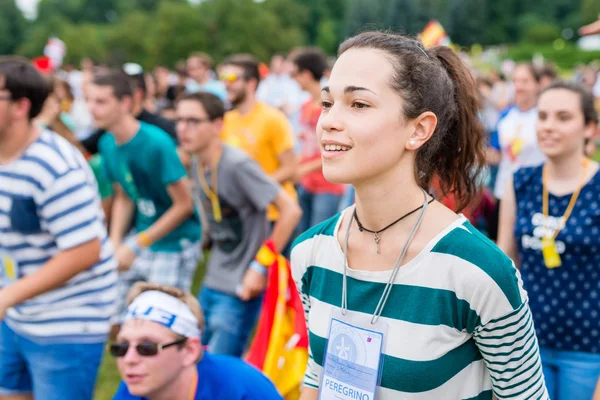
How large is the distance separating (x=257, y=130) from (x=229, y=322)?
2.18 meters

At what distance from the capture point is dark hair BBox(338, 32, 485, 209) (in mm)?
1733

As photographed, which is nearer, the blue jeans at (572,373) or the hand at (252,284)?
the blue jeans at (572,373)

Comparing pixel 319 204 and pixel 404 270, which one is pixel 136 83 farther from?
pixel 404 270

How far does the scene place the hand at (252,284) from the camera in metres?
3.92

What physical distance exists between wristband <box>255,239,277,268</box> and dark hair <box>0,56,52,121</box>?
1.35m

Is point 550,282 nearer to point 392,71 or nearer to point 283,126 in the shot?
point 392,71

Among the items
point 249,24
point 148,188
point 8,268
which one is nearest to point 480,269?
point 8,268

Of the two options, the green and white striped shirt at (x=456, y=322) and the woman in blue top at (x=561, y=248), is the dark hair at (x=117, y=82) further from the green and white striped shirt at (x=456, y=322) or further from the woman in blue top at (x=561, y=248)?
the green and white striped shirt at (x=456, y=322)

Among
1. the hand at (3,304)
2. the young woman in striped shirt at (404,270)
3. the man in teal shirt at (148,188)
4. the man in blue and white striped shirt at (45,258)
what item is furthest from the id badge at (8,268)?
the young woman in striped shirt at (404,270)

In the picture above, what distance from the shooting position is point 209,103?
4.55m

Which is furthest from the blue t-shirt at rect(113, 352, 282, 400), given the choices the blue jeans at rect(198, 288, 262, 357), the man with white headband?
the blue jeans at rect(198, 288, 262, 357)

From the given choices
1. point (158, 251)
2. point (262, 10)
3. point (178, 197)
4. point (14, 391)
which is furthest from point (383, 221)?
point (262, 10)

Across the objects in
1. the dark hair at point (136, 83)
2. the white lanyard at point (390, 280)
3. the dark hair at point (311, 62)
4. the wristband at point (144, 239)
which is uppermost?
the dark hair at point (311, 62)

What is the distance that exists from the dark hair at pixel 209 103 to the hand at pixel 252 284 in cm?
109
